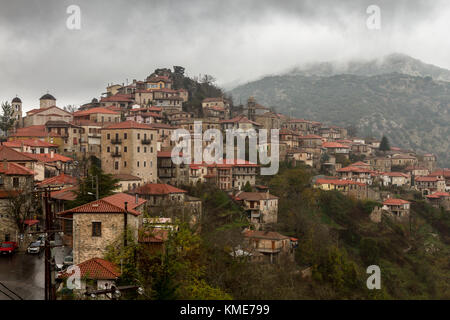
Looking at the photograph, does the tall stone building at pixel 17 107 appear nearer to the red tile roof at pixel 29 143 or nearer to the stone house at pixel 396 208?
the red tile roof at pixel 29 143

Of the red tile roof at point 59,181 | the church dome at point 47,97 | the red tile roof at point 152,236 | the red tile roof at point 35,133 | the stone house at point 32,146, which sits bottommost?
the red tile roof at point 152,236

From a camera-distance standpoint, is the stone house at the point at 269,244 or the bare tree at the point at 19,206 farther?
the stone house at the point at 269,244

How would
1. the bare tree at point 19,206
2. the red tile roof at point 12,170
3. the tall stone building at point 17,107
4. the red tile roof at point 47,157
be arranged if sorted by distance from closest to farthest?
Answer: the bare tree at point 19,206 → the red tile roof at point 12,170 → the red tile roof at point 47,157 → the tall stone building at point 17,107

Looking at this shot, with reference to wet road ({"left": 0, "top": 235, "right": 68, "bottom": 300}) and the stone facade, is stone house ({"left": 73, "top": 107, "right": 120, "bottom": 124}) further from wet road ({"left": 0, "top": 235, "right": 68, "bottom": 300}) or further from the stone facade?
the stone facade

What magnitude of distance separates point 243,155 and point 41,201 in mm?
42731

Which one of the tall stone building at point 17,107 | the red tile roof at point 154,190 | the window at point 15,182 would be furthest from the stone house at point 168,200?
the tall stone building at point 17,107

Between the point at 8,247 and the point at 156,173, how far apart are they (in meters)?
32.3

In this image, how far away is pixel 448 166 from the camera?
6678 inches

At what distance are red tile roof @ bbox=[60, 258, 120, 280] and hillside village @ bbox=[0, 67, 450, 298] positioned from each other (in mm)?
72

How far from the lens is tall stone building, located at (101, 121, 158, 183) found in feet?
192

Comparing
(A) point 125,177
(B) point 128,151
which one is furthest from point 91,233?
(B) point 128,151

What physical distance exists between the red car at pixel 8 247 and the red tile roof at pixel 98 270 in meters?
8.70

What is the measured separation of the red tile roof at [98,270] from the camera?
70.1 ft
